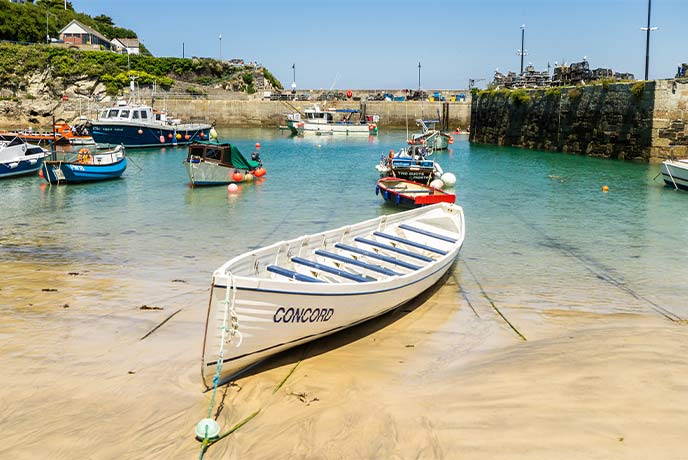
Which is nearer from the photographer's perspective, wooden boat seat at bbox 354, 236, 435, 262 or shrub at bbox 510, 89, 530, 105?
wooden boat seat at bbox 354, 236, 435, 262

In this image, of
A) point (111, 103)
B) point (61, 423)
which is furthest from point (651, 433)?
point (111, 103)

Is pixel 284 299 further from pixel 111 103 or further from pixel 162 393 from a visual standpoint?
pixel 111 103

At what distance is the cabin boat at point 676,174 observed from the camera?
2373 centimetres

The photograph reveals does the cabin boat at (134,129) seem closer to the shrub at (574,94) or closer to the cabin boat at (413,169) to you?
the cabin boat at (413,169)

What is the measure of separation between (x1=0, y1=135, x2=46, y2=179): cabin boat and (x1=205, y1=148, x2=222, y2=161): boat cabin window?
7916mm

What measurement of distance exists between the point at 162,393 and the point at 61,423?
0.95 meters

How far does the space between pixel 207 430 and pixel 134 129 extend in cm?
3989

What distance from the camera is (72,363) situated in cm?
693

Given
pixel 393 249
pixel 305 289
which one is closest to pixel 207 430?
pixel 305 289

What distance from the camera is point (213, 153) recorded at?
25094 mm

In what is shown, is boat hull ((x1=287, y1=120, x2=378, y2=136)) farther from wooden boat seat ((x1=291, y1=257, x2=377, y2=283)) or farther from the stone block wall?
wooden boat seat ((x1=291, y1=257, x2=377, y2=283))

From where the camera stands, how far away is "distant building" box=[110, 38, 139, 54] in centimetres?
9394

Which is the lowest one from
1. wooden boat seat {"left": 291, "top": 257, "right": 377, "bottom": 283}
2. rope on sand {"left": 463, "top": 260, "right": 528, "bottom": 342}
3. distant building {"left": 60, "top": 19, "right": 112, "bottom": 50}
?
rope on sand {"left": 463, "top": 260, "right": 528, "bottom": 342}

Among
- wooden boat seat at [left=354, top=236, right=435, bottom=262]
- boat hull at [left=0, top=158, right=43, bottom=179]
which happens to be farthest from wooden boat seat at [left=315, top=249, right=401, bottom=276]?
boat hull at [left=0, top=158, right=43, bottom=179]
